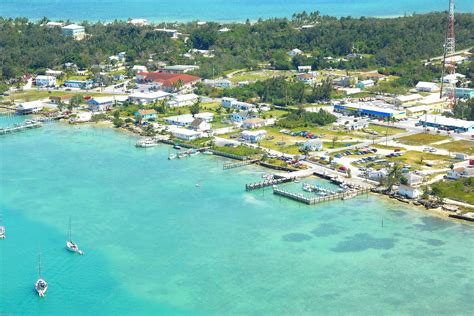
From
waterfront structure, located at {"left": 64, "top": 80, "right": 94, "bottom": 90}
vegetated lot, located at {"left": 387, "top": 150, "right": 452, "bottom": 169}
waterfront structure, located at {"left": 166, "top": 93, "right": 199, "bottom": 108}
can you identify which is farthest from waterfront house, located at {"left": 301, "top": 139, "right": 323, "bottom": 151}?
waterfront structure, located at {"left": 64, "top": 80, "right": 94, "bottom": 90}

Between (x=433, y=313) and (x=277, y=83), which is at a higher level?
(x=277, y=83)

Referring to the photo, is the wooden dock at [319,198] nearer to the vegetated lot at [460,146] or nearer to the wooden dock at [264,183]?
the wooden dock at [264,183]

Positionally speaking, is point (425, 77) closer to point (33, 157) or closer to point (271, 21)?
point (271, 21)

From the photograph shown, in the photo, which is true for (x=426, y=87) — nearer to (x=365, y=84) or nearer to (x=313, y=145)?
(x=365, y=84)

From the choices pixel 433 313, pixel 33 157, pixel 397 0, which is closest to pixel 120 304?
pixel 433 313

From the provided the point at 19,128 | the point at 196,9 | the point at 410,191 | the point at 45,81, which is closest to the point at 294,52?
the point at 45,81

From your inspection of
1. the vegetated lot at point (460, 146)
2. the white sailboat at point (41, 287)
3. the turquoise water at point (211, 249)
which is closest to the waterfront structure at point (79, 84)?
the turquoise water at point (211, 249)
